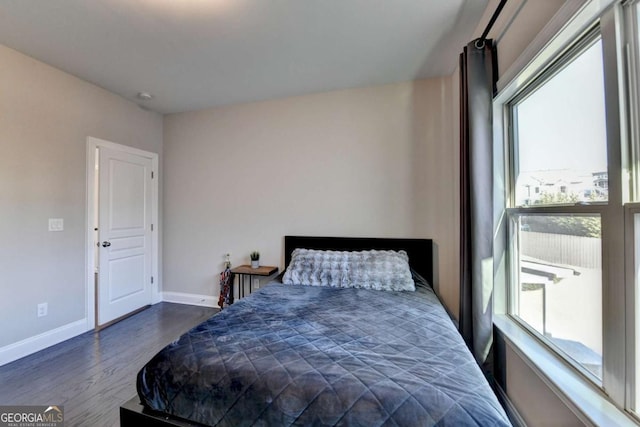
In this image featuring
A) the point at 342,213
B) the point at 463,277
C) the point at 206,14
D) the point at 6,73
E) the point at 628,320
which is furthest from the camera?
the point at 342,213

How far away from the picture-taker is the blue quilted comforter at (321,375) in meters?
0.95

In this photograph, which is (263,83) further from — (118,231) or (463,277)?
(463,277)

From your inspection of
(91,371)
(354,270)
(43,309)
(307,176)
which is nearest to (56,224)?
(43,309)

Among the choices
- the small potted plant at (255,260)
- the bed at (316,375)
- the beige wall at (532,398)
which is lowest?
the beige wall at (532,398)

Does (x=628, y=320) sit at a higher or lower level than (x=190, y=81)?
lower

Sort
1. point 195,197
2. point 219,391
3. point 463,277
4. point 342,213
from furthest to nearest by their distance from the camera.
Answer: point 195,197 < point 342,213 < point 463,277 < point 219,391

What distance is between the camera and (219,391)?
43.4 inches

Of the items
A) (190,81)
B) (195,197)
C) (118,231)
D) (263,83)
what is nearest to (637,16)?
(263,83)

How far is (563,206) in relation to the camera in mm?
1303

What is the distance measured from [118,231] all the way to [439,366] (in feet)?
11.6

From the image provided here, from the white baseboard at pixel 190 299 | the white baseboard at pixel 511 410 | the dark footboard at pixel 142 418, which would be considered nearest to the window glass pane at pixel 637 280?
the white baseboard at pixel 511 410

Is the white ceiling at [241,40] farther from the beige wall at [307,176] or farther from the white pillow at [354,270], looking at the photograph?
the white pillow at [354,270]

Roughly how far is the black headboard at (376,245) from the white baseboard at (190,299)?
3.89ft

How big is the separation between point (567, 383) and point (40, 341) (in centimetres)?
383
